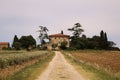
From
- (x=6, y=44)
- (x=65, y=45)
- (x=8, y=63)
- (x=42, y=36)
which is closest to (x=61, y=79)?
(x=8, y=63)

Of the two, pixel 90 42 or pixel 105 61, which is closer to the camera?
pixel 105 61

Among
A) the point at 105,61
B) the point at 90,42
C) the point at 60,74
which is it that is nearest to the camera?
the point at 60,74

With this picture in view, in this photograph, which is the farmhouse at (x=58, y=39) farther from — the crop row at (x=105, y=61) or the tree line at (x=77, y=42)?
the crop row at (x=105, y=61)

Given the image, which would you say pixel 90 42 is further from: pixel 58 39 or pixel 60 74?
pixel 60 74

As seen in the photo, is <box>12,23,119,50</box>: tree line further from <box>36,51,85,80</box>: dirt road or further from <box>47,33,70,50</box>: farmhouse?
<box>36,51,85,80</box>: dirt road

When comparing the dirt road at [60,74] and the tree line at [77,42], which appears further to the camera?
the tree line at [77,42]

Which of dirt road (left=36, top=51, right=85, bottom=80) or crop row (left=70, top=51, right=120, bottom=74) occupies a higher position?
crop row (left=70, top=51, right=120, bottom=74)

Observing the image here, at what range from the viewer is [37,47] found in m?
137

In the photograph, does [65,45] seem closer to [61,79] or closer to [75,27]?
[75,27]

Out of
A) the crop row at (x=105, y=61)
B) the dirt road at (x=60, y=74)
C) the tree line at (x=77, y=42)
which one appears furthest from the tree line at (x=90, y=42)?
the dirt road at (x=60, y=74)

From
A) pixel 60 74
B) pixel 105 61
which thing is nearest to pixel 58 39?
pixel 105 61

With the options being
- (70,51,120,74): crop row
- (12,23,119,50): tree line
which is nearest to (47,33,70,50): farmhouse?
(12,23,119,50): tree line

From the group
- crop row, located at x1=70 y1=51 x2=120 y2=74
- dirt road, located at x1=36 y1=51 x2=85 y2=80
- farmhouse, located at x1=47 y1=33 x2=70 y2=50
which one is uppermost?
farmhouse, located at x1=47 y1=33 x2=70 y2=50

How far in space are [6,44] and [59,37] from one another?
44.9 meters
